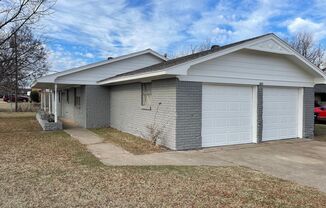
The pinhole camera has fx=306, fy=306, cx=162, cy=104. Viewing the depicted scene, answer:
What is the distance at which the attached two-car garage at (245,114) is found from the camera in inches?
417

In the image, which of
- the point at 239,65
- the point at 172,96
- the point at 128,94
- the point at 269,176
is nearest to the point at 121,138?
the point at 128,94

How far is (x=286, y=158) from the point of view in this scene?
8.79 m

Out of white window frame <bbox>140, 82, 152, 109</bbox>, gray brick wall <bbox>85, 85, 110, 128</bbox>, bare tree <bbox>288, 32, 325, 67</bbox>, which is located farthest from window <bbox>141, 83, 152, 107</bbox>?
bare tree <bbox>288, 32, 325, 67</bbox>

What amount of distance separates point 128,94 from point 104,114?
3.20 metres

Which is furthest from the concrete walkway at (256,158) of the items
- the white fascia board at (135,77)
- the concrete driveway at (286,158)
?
the white fascia board at (135,77)

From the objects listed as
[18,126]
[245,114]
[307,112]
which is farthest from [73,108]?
[307,112]

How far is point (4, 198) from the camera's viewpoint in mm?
5148

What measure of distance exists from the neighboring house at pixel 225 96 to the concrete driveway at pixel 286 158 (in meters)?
0.73

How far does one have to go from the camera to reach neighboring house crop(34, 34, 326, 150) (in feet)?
32.6

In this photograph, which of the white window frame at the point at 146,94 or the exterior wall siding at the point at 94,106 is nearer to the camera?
the white window frame at the point at 146,94

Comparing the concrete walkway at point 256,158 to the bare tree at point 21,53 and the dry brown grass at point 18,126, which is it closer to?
the dry brown grass at point 18,126

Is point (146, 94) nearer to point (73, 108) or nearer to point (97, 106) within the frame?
point (97, 106)

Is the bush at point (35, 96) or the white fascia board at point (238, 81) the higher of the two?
the white fascia board at point (238, 81)

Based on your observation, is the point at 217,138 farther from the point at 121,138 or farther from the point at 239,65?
the point at 121,138
